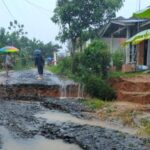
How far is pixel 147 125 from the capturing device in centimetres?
1073

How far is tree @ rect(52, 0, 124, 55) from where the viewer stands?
29.5 metres

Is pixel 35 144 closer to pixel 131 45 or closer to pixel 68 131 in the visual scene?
pixel 68 131

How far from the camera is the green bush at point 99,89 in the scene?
54.4ft

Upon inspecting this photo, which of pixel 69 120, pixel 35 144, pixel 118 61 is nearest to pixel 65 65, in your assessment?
pixel 118 61

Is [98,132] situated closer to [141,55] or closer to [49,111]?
[49,111]

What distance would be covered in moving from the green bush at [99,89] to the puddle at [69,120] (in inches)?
126

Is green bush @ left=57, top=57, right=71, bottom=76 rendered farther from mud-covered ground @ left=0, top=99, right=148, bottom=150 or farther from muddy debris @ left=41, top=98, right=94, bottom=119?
mud-covered ground @ left=0, top=99, right=148, bottom=150

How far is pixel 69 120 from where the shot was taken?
40.3ft

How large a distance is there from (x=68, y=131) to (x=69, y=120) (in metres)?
1.93

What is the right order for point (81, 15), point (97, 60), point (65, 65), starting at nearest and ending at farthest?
point (97, 60) < point (65, 65) < point (81, 15)

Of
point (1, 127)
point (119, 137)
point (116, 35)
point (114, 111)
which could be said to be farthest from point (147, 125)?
point (116, 35)

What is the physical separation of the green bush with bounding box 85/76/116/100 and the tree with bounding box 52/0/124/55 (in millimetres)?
12398

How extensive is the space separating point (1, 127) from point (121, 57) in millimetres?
16115

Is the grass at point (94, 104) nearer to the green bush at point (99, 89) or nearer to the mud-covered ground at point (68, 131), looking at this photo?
the mud-covered ground at point (68, 131)
